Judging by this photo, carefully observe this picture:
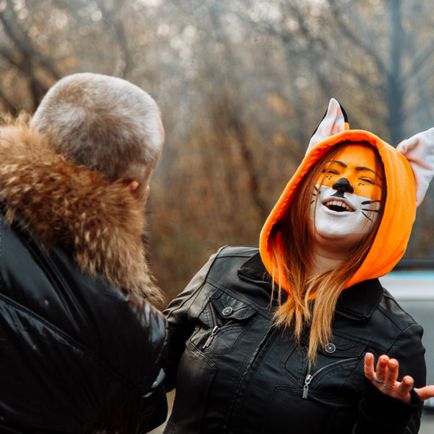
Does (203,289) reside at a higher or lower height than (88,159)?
lower

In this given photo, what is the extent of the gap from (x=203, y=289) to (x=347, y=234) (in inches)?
21.6

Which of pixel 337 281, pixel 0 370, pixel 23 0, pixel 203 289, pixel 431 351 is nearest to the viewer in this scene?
pixel 0 370

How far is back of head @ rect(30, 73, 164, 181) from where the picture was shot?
5.92 ft

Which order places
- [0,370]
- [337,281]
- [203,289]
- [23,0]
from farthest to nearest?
1. [23,0]
2. [203,289]
3. [337,281]
4. [0,370]

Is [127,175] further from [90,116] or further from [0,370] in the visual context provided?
[0,370]

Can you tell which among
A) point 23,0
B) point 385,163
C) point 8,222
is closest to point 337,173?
point 385,163

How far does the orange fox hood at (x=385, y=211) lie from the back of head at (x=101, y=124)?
2.62ft

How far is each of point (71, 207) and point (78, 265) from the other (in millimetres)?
143

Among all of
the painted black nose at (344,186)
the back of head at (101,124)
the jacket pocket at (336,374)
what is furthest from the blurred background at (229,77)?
the back of head at (101,124)

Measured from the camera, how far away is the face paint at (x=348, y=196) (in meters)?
2.44

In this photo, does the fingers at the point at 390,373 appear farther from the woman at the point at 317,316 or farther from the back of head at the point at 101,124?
the back of head at the point at 101,124

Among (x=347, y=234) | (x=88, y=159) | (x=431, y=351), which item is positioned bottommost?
(x=431, y=351)

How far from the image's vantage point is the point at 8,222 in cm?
169

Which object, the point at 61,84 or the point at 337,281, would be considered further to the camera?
the point at 337,281
